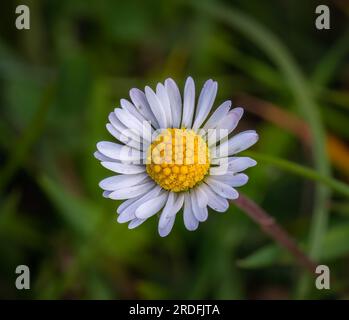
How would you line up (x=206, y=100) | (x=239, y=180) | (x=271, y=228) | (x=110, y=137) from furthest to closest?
1. (x=110, y=137)
2. (x=271, y=228)
3. (x=206, y=100)
4. (x=239, y=180)

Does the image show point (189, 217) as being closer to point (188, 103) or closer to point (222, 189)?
point (222, 189)

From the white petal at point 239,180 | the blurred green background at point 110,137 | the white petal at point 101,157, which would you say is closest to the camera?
the white petal at point 239,180

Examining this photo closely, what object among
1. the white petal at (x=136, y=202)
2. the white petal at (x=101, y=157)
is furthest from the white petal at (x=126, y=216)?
the white petal at (x=101, y=157)

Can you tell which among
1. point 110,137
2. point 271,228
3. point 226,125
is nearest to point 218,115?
point 226,125

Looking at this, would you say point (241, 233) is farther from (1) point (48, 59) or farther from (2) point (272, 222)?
(1) point (48, 59)

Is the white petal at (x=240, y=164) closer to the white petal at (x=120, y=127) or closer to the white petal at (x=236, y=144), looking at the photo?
the white petal at (x=236, y=144)

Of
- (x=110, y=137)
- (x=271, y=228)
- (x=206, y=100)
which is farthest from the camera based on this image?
(x=110, y=137)
